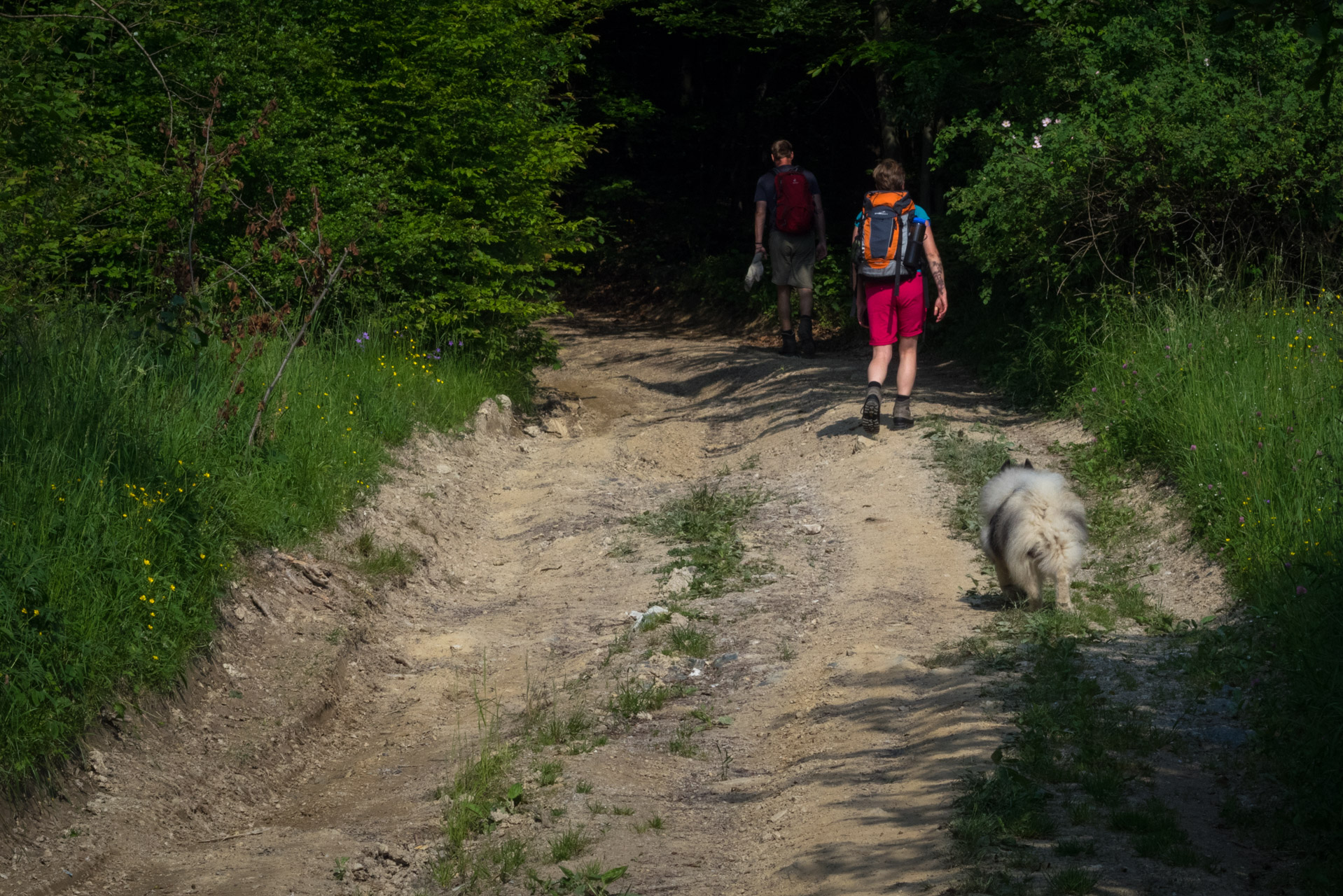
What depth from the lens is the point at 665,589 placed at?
24.1 feet

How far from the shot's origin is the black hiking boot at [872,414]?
9.94 meters

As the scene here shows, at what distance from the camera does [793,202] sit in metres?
13.7

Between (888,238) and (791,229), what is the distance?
4356 millimetres

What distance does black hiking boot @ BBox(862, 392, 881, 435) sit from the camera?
9.94 meters

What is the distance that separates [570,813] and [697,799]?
56 cm

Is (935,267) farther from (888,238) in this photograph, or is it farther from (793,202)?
(793,202)

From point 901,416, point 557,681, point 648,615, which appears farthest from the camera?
point 901,416

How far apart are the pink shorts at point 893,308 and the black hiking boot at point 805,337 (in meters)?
4.12

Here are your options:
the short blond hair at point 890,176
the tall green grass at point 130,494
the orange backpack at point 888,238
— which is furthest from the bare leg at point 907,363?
the tall green grass at point 130,494

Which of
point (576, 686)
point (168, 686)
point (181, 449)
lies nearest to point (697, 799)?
point (576, 686)

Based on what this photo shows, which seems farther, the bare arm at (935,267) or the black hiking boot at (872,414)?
the black hiking boot at (872,414)

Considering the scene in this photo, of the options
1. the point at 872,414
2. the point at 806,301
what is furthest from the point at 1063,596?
the point at 806,301

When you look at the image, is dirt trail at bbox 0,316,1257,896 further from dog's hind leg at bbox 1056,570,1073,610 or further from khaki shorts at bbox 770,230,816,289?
khaki shorts at bbox 770,230,816,289

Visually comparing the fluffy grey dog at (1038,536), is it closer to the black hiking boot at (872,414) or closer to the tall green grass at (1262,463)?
the tall green grass at (1262,463)
